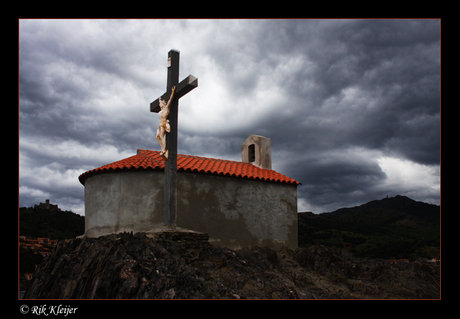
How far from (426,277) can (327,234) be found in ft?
68.0

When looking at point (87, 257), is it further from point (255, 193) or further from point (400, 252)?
point (400, 252)

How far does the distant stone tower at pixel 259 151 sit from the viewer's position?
49.5 feet

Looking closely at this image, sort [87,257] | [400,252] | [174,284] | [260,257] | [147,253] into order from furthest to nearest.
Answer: [400,252] < [260,257] < [87,257] < [147,253] < [174,284]

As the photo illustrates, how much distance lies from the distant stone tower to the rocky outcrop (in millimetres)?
4247

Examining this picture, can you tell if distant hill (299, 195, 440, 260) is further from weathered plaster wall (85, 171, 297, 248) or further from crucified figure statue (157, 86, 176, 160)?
crucified figure statue (157, 86, 176, 160)

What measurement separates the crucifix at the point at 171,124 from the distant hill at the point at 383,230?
11.4 metres

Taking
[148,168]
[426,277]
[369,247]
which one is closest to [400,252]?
[369,247]

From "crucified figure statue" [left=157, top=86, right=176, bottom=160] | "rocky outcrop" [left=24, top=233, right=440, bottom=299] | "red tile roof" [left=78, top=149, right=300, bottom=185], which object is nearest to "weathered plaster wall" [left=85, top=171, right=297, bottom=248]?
"red tile roof" [left=78, top=149, right=300, bottom=185]

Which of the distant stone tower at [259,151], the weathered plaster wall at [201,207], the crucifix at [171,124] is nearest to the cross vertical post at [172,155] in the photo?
the crucifix at [171,124]

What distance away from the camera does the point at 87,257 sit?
8.02 m

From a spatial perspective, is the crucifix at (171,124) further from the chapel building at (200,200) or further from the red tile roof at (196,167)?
the red tile roof at (196,167)

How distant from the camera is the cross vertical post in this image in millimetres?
9438

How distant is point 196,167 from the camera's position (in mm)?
11992

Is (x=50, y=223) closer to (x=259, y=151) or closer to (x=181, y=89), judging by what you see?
(x=259, y=151)
